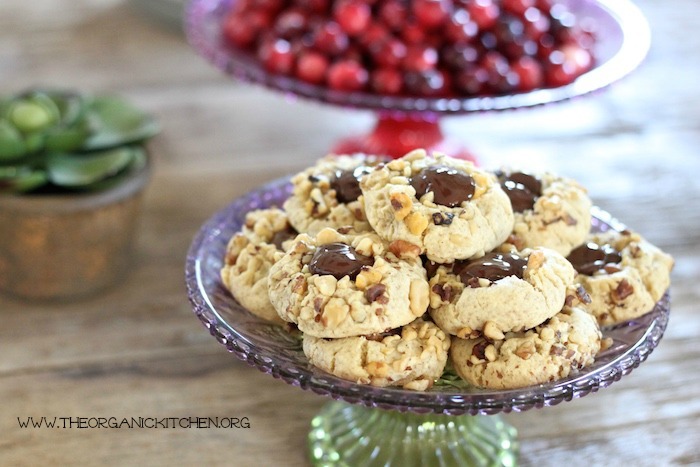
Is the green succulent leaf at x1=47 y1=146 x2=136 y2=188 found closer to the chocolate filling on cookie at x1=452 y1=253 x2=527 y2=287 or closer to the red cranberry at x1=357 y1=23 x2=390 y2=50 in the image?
the red cranberry at x1=357 y1=23 x2=390 y2=50

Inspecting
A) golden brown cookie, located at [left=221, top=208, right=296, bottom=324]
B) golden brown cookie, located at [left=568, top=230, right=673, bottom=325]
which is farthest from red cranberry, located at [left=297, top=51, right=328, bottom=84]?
golden brown cookie, located at [left=568, top=230, right=673, bottom=325]

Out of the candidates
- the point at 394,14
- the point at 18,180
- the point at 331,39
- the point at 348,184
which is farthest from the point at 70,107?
the point at 348,184

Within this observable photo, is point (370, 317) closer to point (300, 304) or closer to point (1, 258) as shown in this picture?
point (300, 304)

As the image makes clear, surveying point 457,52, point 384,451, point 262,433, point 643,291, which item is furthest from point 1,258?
point 643,291

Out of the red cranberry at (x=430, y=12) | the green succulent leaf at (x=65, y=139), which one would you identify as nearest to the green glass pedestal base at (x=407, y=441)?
the green succulent leaf at (x=65, y=139)

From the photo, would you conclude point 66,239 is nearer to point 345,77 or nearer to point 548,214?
point 345,77
